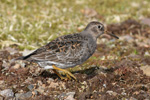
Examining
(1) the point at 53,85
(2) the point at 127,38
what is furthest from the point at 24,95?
(2) the point at 127,38

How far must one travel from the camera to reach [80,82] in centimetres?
904

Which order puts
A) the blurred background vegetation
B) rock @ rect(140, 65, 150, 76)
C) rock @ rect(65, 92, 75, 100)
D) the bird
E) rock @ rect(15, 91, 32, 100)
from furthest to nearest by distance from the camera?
the blurred background vegetation
rock @ rect(140, 65, 150, 76)
the bird
rock @ rect(15, 91, 32, 100)
rock @ rect(65, 92, 75, 100)

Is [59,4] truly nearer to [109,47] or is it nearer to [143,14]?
[143,14]

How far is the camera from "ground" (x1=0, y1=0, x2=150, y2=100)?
8.48 m

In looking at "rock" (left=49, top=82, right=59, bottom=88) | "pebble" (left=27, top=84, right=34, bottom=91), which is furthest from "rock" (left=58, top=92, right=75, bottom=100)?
"pebble" (left=27, top=84, right=34, bottom=91)

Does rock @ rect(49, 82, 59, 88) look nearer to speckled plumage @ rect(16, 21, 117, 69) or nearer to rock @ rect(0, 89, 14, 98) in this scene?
speckled plumage @ rect(16, 21, 117, 69)

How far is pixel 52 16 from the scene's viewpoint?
16547 mm

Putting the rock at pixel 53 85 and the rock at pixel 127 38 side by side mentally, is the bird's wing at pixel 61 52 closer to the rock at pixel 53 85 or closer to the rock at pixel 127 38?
the rock at pixel 53 85

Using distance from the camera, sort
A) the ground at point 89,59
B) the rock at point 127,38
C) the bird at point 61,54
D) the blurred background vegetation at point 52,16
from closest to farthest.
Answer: the ground at point 89,59, the bird at point 61,54, the blurred background vegetation at point 52,16, the rock at point 127,38

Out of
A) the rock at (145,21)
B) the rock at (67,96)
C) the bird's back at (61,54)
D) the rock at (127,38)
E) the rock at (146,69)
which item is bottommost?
the rock at (67,96)

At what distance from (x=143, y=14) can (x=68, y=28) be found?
6.53 meters

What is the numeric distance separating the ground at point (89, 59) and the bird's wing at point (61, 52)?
86 cm

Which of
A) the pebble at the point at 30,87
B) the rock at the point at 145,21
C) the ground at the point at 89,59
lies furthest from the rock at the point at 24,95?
the rock at the point at 145,21

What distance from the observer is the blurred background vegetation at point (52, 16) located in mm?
13383
